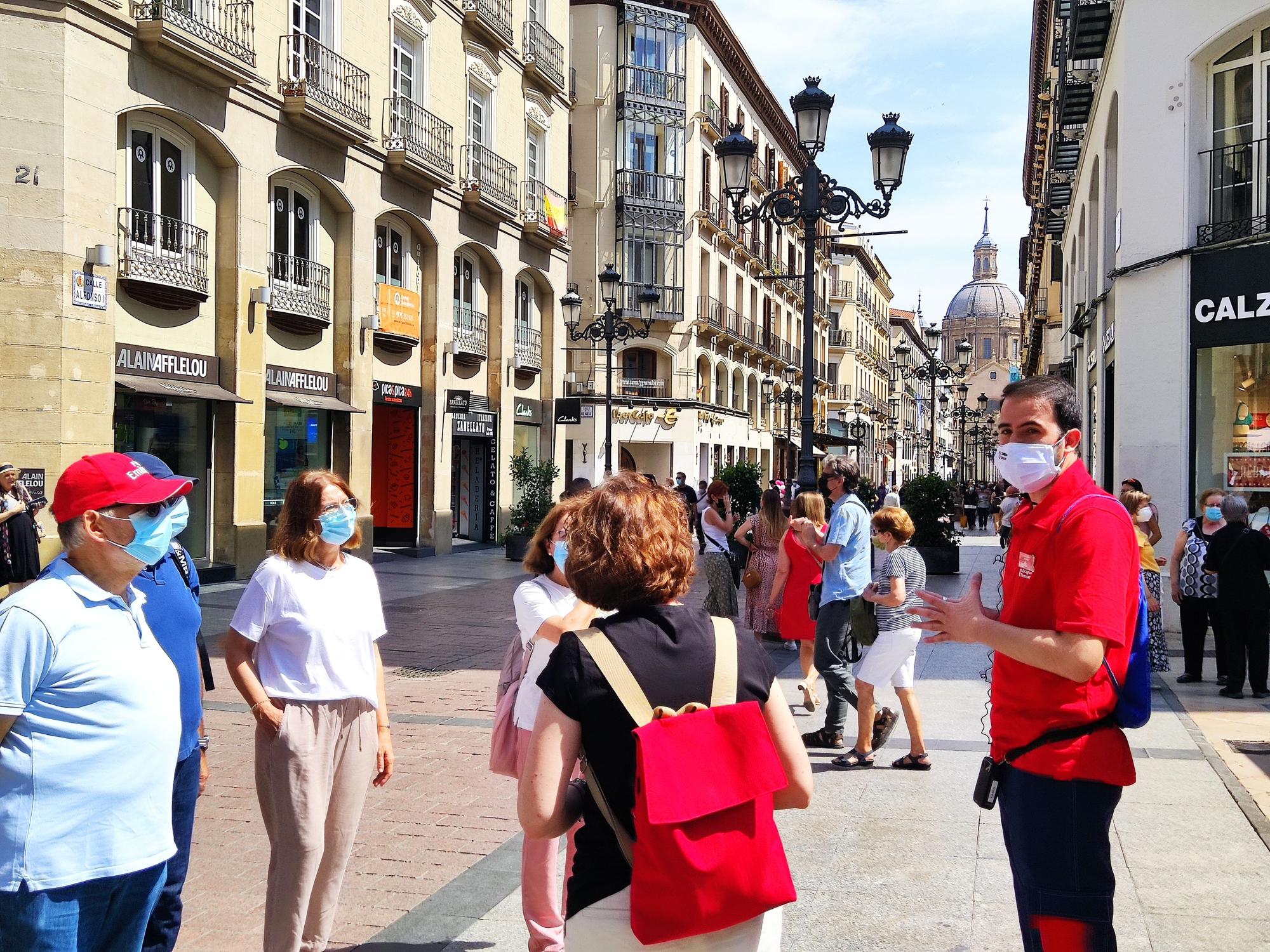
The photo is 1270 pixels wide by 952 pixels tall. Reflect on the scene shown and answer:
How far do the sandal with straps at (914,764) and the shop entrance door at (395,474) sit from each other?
63.5 feet

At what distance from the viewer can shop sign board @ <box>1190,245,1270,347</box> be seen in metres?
12.8

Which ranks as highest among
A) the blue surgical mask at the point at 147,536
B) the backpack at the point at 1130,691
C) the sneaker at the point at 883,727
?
the blue surgical mask at the point at 147,536

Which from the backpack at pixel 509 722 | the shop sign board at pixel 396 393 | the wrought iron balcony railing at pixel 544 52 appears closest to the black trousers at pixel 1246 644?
the backpack at pixel 509 722

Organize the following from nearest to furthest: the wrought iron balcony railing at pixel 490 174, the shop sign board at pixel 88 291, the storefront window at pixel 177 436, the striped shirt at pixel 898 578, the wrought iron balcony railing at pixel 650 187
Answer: the striped shirt at pixel 898 578 < the shop sign board at pixel 88 291 < the storefront window at pixel 177 436 < the wrought iron balcony railing at pixel 490 174 < the wrought iron balcony railing at pixel 650 187

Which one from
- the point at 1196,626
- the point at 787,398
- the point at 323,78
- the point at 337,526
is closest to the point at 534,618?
the point at 337,526

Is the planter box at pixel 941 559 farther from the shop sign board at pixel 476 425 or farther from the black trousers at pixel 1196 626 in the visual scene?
the shop sign board at pixel 476 425

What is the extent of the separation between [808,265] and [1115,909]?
10351 millimetres

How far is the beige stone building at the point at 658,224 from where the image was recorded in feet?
132

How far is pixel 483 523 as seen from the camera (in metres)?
29.2

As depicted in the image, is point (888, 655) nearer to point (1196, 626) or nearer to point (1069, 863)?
point (1069, 863)


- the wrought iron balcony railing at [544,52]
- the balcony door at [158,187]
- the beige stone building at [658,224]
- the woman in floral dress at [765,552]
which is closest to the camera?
the woman in floral dress at [765,552]

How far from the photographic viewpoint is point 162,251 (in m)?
17.0

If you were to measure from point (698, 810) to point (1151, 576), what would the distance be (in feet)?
31.3

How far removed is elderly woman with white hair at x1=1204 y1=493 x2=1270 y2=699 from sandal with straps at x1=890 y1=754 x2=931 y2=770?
163 inches
